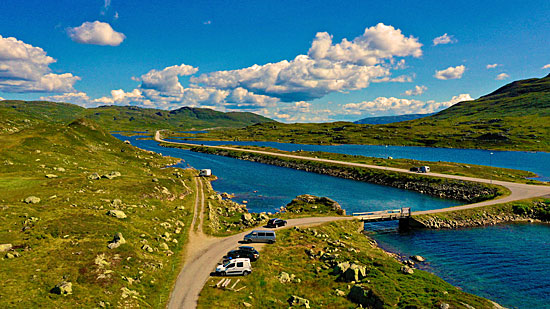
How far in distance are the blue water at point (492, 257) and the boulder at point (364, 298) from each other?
1811 centimetres

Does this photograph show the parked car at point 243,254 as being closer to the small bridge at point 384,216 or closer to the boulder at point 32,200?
the small bridge at point 384,216

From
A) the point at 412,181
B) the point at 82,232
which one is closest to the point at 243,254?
the point at 82,232

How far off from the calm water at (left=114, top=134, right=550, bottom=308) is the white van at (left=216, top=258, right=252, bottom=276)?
29749 mm

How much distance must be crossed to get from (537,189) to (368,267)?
262 ft

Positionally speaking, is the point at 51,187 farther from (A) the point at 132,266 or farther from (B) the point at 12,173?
(A) the point at 132,266

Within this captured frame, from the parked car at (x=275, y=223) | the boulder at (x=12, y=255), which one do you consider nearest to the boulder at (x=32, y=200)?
the boulder at (x=12, y=255)

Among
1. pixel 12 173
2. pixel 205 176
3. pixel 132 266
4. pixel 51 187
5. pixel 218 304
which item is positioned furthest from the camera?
pixel 205 176

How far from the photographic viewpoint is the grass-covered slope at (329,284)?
94.7 feet

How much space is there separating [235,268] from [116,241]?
53.8 ft

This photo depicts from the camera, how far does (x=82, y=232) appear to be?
1453 inches

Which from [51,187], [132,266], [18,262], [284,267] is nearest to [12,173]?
[51,187]

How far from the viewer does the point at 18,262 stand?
28547 millimetres

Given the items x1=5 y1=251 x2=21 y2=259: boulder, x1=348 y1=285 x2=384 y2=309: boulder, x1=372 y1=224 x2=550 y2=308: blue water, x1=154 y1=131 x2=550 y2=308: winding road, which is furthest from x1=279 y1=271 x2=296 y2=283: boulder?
x1=5 y1=251 x2=21 y2=259: boulder

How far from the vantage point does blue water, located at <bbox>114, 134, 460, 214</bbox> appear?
8056 centimetres
